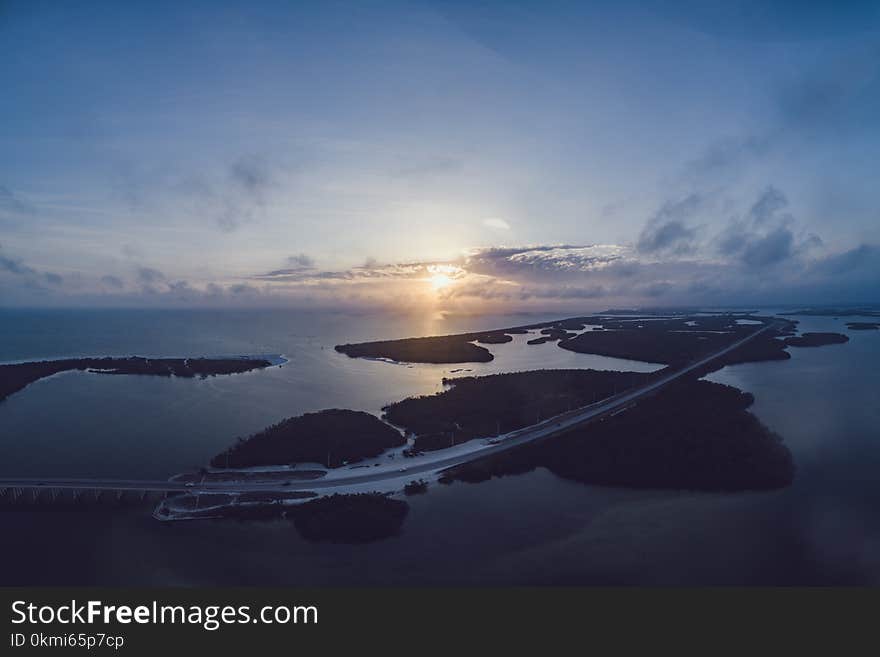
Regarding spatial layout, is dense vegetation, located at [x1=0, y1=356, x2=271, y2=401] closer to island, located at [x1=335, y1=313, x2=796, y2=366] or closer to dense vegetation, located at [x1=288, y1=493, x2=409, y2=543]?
island, located at [x1=335, y1=313, x2=796, y2=366]

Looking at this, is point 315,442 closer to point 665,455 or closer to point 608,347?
point 665,455

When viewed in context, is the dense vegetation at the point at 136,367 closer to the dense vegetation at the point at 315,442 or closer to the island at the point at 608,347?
the island at the point at 608,347

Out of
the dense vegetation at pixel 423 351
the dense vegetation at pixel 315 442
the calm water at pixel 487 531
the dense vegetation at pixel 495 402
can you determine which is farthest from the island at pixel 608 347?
the dense vegetation at pixel 315 442

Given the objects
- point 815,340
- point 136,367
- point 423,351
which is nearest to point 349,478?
point 136,367

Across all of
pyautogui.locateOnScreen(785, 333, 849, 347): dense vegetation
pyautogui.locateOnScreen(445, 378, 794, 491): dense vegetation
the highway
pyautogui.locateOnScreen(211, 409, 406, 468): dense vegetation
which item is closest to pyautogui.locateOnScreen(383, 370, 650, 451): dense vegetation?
the highway

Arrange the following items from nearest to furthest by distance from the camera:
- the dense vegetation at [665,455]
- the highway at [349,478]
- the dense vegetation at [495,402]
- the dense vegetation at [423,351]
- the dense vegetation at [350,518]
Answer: the dense vegetation at [350,518] < the highway at [349,478] < the dense vegetation at [665,455] < the dense vegetation at [495,402] < the dense vegetation at [423,351]

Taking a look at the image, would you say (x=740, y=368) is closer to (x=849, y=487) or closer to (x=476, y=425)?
(x=849, y=487)

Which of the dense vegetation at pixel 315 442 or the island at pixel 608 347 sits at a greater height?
the island at pixel 608 347

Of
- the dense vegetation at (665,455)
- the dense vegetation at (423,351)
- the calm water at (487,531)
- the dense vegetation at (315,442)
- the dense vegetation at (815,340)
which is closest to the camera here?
the calm water at (487,531)
